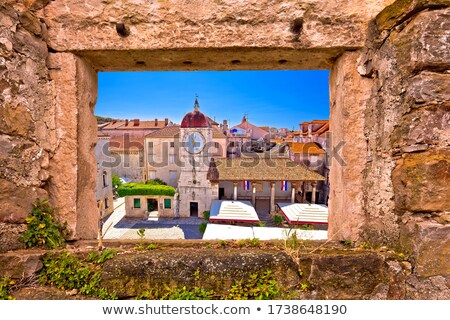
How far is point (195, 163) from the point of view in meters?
17.3

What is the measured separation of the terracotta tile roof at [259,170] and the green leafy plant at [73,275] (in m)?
14.6

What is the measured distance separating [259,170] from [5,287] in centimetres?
1614

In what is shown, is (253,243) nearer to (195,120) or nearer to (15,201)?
(15,201)

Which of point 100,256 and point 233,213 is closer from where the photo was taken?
point 100,256

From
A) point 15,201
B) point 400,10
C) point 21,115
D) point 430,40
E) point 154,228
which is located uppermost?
point 400,10

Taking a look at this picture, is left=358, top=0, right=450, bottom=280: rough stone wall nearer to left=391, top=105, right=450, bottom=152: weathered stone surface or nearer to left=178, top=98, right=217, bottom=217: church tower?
left=391, top=105, right=450, bottom=152: weathered stone surface

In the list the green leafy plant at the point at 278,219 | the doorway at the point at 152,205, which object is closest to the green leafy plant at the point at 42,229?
the green leafy plant at the point at 278,219

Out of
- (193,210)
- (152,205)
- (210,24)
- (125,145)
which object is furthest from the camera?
(125,145)

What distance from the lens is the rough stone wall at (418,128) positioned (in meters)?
1.39

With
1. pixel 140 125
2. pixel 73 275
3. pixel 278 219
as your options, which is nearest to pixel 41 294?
pixel 73 275

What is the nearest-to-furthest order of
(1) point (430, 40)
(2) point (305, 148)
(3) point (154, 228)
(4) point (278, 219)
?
(1) point (430, 40) < (4) point (278, 219) < (3) point (154, 228) < (2) point (305, 148)

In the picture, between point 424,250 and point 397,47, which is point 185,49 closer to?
point 397,47

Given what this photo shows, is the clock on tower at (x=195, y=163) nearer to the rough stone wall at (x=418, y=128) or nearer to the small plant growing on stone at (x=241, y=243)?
the small plant growing on stone at (x=241, y=243)

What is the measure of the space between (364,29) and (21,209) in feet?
9.20
